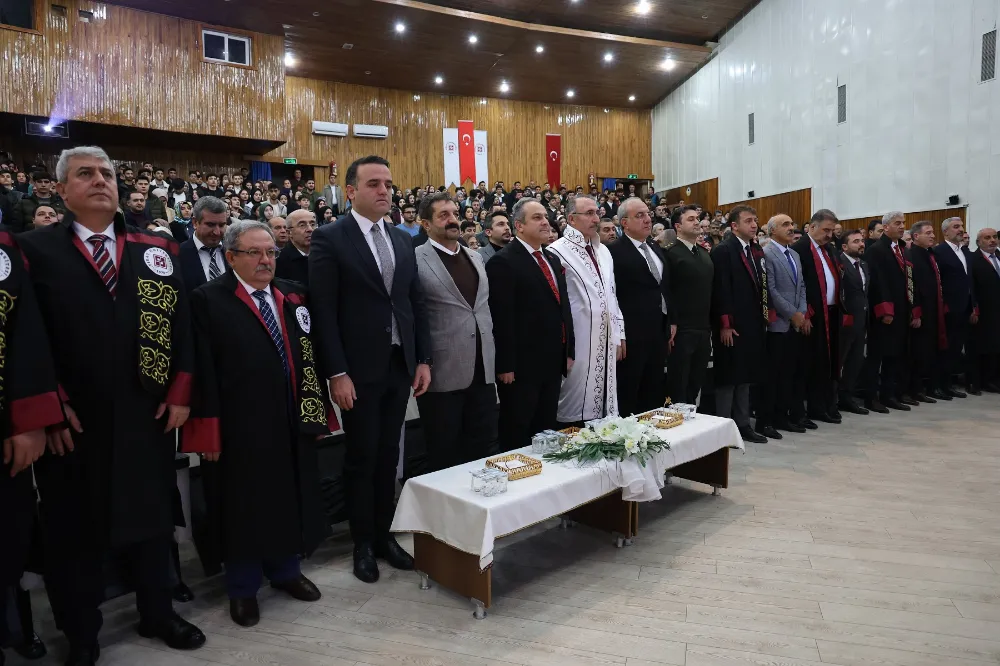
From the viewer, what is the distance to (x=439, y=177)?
1703 cm

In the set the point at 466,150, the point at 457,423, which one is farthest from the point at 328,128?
the point at 457,423

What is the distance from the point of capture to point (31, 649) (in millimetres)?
2084

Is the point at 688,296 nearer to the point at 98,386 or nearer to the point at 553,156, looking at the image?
the point at 98,386

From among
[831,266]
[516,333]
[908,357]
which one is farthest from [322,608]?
[908,357]

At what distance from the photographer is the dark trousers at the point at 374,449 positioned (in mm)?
2568

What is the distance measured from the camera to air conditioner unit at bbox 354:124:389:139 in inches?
616

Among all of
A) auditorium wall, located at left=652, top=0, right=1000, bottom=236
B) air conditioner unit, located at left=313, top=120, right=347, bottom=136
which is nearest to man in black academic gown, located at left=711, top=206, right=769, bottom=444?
auditorium wall, located at left=652, top=0, right=1000, bottom=236

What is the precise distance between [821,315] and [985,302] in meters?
2.48

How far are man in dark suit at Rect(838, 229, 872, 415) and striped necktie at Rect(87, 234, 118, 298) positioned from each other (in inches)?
194

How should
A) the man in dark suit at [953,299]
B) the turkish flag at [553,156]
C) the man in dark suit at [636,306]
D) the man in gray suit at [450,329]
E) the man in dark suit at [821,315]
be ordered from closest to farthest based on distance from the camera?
1. the man in gray suit at [450,329]
2. the man in dark suit at [636,306]
3. the man in dark suit at [821,315]
4. the man in dark suit at [953,299]
5. the turkish flag at [553,156]

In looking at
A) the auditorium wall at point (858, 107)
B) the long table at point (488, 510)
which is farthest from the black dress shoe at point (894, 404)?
the auditorium wall at point (858, 107)

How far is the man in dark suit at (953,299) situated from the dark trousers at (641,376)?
11.9 ft

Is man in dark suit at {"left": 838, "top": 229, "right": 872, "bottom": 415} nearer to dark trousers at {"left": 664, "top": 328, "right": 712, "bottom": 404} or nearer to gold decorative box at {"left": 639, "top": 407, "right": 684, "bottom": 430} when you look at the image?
dark trousers at {"left": 664, "top": 328, "right": 712, "bottom": 404}

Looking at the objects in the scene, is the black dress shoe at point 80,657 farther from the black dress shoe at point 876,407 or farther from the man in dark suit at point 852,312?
the black dress shoe at point 876,407
